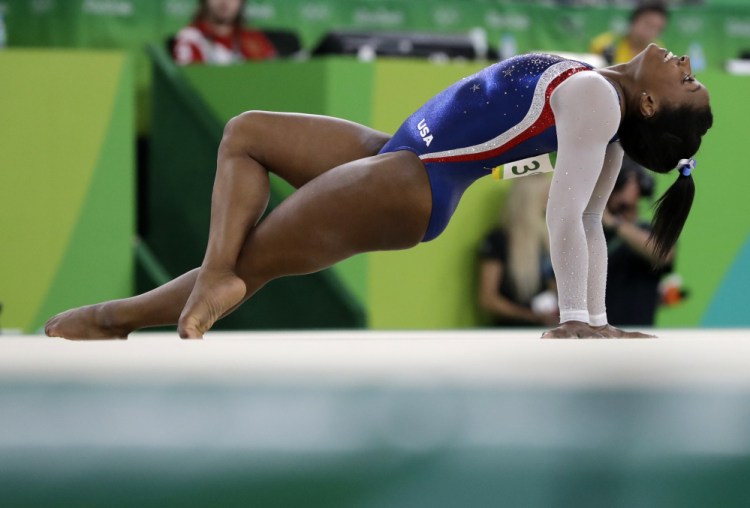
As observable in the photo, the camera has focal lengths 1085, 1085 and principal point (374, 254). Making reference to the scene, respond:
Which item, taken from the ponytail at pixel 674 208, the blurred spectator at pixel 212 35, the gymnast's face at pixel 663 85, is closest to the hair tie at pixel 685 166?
the ponytail at pixel 674 208

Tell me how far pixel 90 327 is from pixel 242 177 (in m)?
0.49

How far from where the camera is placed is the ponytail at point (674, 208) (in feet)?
8.10

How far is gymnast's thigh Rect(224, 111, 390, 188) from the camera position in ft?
8.00

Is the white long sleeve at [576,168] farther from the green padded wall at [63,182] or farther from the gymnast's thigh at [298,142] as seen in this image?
the green padded wall at [63,182]

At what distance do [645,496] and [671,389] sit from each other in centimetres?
13

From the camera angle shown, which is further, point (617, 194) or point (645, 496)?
point (617, 194)

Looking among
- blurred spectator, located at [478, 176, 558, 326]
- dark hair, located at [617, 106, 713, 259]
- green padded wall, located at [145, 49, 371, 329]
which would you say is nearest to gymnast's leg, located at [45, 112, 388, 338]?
dark hair, located at [617, 106, 713, 259]

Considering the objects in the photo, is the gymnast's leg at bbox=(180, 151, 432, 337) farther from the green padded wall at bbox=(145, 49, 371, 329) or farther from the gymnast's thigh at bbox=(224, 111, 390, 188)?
the green padded wall at bbox=(145, 49, 371, 329)

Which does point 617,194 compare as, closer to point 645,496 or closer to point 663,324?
point 663,324

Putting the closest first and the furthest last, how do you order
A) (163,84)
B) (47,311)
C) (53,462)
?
1. (53,462)
2. (47,311)
3. (163,84)

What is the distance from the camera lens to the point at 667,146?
7.86ft

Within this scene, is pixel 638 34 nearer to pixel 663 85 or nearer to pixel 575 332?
pixel 663 85

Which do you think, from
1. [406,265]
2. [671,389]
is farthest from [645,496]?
[406,265]

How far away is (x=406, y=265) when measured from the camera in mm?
4695
